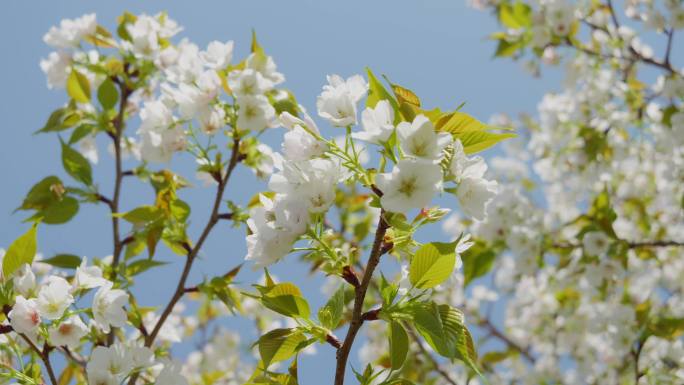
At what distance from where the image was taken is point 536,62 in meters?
4.11

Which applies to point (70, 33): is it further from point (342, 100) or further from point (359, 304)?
point (359, 304)

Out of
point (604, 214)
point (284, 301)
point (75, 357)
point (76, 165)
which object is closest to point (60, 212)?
point (76, 165)

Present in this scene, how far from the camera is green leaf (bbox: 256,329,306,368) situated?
39.3 inches

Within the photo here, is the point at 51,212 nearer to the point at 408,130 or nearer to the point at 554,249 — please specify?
the point at 408,130

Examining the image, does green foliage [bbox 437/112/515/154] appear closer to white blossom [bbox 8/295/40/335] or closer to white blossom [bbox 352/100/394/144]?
white blossom [bbox 352/100/394/144]

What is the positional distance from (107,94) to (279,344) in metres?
1.18

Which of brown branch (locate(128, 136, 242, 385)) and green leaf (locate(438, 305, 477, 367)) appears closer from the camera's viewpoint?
green leaf (locate(438, 305, 477, 367))

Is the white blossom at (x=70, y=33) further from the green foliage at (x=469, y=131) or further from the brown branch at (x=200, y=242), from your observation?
the green foliage at (x=469, y=131)

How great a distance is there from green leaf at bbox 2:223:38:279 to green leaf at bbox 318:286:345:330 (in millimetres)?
595

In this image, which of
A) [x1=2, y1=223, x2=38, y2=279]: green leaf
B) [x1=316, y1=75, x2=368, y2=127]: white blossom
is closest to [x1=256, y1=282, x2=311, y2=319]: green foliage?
[x1=316, y1=75, x2=368, y2=127]: white blossom

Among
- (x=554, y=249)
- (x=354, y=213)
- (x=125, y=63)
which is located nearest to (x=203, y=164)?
(x=125, y=63)

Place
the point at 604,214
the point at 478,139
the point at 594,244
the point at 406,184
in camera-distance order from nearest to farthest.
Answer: the point at 406,184 < the point at 478,139 < the point at 604,214 < the point at 594,244

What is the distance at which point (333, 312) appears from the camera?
1048 mm

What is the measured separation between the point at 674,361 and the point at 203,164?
2.27 m
